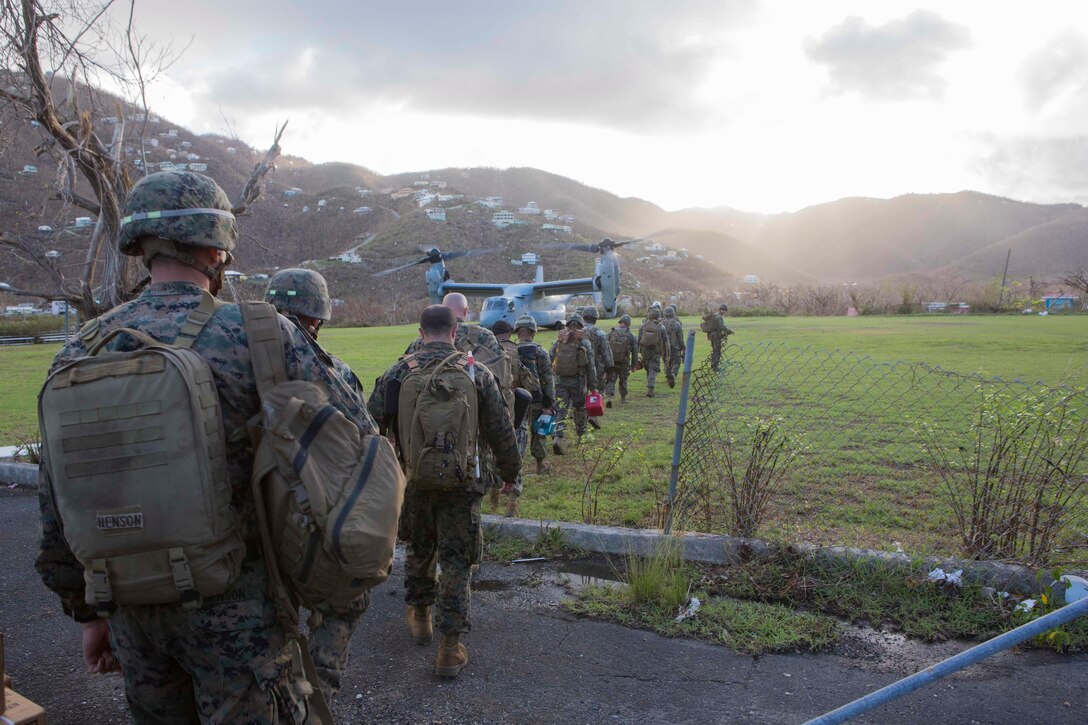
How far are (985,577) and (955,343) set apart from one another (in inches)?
844

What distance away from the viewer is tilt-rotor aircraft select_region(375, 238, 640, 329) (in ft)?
87.1

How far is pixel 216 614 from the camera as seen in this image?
183cm

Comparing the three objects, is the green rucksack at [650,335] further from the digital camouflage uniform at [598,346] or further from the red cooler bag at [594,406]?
the red cooler bag at [594,406]

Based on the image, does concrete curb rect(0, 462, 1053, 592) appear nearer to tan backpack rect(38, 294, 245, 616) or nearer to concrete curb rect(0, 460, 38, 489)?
tan backpack rect(38, 294, 245, 616)

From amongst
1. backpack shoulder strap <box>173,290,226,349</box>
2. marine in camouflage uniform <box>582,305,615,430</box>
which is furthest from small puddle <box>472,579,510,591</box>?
marine in camouflage uniform <box>582,305,615,430</box>

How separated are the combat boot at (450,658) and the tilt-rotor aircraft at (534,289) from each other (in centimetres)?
2034

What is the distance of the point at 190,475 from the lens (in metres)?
1.68

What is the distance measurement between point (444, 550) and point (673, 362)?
12458 mm

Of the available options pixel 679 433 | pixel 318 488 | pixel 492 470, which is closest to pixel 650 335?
pixel 492 470

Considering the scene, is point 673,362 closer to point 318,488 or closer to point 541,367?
point 541,367

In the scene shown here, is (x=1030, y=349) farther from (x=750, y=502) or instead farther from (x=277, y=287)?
(x=277, y=287)

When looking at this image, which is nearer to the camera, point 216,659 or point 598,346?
point 216,659

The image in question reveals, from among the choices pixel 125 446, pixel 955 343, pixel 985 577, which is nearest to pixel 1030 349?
pixel 955 343

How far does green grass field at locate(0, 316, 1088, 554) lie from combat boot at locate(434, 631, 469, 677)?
2.37 metres
